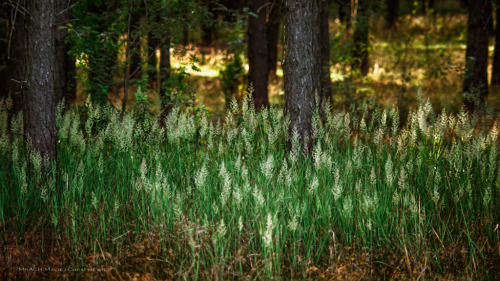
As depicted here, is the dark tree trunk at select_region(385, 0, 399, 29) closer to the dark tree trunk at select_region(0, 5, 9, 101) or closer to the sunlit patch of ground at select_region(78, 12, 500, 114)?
the sunlit patch of ground at select_region(78, 12, 500, 114)

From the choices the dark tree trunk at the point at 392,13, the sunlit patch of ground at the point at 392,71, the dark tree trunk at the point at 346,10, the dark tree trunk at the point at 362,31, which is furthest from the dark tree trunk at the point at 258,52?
the dark tree trunk at the point at 392,13

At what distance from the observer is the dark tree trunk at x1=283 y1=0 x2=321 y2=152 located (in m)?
6.49

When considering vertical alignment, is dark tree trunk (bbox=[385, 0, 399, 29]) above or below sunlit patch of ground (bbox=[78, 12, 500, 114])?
above

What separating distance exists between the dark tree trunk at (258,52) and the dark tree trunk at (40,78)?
23.9ft

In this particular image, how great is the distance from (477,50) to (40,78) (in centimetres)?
1035

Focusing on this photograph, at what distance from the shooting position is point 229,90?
16188mm

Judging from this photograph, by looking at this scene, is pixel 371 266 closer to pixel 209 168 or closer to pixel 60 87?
pixel 209 168

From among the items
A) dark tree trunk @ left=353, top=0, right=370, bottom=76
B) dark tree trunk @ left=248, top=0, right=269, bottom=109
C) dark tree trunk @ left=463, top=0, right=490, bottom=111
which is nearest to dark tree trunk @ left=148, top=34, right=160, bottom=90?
dark tree trunk @ left=248, top=0, right=269, bottom=109

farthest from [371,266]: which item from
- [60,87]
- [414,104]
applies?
[414,104]

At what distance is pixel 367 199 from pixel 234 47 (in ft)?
37.5

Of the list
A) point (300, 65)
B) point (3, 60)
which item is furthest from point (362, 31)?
point (3, 60)

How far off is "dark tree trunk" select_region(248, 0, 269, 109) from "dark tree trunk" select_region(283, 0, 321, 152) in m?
5.81

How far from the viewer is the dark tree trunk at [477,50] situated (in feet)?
37.0

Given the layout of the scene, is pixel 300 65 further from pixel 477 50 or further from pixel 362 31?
pixel 362 31
